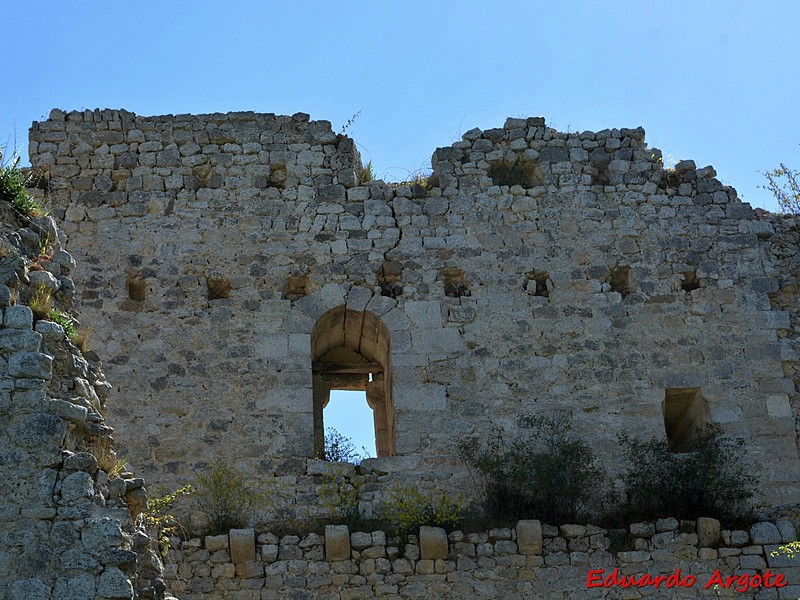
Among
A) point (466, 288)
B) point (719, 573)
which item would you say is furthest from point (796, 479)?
point (466, 288)

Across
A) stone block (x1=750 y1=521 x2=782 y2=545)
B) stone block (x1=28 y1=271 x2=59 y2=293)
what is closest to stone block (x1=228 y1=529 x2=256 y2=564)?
stone block (x1=28 y1=271 x2=59 y2=293)

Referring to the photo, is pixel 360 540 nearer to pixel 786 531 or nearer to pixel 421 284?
pixel 421 284

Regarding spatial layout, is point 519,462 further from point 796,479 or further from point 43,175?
point 43,175

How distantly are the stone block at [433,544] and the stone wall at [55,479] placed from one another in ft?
12.4

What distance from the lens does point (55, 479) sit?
7543 millimetres

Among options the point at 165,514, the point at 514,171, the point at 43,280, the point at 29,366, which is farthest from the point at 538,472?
the point at 29,366

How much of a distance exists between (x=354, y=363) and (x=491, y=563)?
3.20 meters

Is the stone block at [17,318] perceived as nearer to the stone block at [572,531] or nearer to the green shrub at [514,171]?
the stone block at [572,531]

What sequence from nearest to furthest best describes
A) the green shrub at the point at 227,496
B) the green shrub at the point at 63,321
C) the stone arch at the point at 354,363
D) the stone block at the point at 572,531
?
the green shrub at the point at 63,321
the stone block at the point at 572,531
the green shrub at the point at 227,496
the stone arch at the point at 354,363

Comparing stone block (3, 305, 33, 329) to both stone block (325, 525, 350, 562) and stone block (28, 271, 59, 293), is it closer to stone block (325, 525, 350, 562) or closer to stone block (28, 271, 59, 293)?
stone block (28, 271, 59, 293)

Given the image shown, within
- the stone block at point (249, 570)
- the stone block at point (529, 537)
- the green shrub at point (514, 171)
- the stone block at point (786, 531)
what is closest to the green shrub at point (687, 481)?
the stone block at point (786, 531)

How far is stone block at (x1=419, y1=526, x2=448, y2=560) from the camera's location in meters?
11.4

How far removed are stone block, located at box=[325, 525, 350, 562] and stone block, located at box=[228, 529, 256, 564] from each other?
66 centimetres

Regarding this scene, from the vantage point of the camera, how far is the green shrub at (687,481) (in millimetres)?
11906
